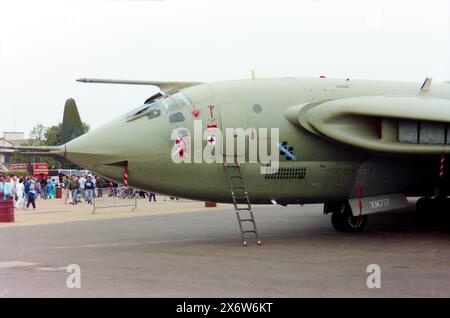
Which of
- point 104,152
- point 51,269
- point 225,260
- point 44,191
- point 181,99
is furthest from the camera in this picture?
point 44,191

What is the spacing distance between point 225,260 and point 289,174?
333 cm

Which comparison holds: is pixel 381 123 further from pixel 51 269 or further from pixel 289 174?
pixel 51 269

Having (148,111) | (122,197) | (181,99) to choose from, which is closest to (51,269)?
(148,111)

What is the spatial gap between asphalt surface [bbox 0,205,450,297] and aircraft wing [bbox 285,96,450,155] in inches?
91.7

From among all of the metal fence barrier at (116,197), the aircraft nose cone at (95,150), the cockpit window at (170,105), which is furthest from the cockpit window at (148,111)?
the metal fence barrier at (116,197)

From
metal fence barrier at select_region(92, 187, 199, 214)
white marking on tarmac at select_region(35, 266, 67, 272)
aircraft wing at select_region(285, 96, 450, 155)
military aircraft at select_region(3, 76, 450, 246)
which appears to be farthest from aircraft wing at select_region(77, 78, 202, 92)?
metal fence barrier at select_region(92, 187, 199, 214)

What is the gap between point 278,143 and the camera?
1439 cm

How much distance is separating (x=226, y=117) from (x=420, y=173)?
5.33m

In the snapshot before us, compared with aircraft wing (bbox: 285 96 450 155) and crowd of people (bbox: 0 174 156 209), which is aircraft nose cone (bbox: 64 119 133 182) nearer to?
aircraft wing (bbox: 285 96 450 155)

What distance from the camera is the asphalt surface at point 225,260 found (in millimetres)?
9195

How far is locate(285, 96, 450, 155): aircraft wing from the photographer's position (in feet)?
45.2

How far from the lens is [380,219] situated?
20.6 meters

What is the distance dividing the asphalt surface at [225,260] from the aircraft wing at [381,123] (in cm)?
233
